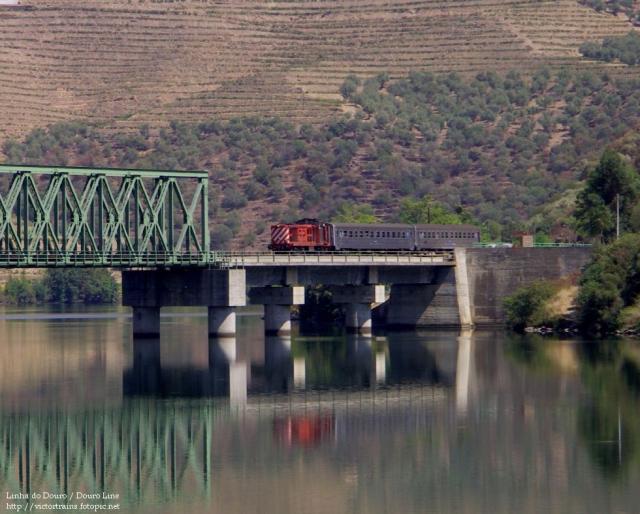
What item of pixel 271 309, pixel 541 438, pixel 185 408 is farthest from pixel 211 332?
pixel 541 438

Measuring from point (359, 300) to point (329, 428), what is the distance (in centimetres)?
6061

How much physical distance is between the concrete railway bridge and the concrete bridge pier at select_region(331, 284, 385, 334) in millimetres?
76

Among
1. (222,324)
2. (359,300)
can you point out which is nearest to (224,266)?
(222,324)

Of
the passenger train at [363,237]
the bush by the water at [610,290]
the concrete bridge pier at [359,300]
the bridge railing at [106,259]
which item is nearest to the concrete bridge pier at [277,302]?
the bridge railing at [106,259]

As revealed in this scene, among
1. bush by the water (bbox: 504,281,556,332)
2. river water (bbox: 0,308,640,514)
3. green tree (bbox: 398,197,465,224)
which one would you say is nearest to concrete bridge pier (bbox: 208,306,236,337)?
river water (bbox: 0,308,640,514)

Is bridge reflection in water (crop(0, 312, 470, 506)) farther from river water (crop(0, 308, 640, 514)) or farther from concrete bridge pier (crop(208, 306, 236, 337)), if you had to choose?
concrete bridge pier (crop(208, 306, 236, 337))

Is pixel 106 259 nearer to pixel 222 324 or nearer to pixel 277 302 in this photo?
pixel 222 324

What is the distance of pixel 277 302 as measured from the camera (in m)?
125

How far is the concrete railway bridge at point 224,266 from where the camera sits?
114750 millimetres

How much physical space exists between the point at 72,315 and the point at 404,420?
104 m

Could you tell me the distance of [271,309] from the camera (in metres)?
126

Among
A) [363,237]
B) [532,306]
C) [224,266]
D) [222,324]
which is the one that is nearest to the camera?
[222,324]

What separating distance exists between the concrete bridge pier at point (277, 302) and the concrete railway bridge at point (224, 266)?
0.09 metres

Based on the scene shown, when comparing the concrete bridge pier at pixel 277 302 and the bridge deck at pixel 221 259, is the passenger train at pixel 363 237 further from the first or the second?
the concrete bridge pier at pixel 277 302
